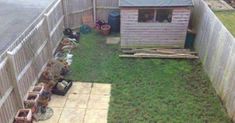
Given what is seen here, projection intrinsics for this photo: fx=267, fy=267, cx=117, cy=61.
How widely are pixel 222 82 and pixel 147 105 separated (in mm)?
2516

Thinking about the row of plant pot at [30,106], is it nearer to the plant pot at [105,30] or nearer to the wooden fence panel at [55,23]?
the wooden fence panel at [55,23]

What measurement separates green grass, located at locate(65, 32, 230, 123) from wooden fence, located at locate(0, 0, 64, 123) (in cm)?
145

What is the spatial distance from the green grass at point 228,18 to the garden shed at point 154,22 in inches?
57.2

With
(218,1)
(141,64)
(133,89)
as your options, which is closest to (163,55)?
(141,64)

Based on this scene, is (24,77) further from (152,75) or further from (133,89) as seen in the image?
(152,75)

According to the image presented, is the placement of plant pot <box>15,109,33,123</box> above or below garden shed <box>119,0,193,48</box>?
below

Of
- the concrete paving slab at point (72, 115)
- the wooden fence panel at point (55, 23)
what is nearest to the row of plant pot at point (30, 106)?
the concrete paving slab at point (72, 115)

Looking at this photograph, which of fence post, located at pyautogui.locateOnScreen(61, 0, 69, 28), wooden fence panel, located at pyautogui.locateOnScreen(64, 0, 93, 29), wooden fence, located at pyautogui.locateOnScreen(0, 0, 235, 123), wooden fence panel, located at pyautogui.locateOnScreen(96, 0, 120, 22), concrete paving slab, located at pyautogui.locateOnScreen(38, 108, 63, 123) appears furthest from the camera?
wooden fence panel, located at pyautogui.locateOnScreen(96, 0, 120, 22)

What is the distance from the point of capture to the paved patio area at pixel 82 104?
798 centimetres

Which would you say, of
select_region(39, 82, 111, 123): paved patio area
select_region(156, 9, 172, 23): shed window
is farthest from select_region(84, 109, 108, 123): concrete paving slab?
select_region(156, 9, 172, 23): shed window

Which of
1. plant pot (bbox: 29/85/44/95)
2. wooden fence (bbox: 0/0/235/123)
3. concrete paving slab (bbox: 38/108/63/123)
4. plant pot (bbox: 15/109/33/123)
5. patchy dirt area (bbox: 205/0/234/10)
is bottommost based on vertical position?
concrete paving slab (bbox: 38/108/63/123)

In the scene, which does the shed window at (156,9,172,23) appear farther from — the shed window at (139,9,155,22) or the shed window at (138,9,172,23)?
the shed window at (139,9,155,22)

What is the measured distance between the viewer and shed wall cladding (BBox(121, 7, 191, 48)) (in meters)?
11.5

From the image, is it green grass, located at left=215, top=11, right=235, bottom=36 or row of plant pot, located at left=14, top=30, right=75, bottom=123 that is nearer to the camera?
row of plant pot, located at left=14, top=30, right=75, bottom=123
